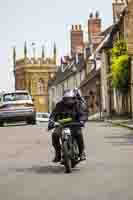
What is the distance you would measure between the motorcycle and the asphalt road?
212mm

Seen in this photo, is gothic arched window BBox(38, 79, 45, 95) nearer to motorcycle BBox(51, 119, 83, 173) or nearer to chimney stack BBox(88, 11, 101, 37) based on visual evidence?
chimney stack BBox(88, 11, 101, 37)

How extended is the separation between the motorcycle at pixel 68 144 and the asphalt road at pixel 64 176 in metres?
0.21

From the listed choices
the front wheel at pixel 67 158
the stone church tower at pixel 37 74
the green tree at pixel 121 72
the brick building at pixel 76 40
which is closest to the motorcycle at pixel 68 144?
the front wheel at pixel 67 158

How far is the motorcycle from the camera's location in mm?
12773

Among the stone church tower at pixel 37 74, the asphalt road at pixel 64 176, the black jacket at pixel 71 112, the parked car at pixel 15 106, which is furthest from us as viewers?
the stone church tower at pixel 37 74

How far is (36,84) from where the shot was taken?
138 metres

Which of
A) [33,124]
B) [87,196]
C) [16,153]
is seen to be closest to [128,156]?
[16,153]

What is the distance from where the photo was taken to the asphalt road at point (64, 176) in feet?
32.5

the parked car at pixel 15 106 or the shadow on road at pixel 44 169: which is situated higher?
the parked car at pixel 15 106

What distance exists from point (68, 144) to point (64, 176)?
0.92m

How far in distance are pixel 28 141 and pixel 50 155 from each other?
18.6 ft

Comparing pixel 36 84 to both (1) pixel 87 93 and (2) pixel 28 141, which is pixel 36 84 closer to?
(1) pixel 87 93

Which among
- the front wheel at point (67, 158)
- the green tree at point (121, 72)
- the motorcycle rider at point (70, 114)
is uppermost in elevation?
the green tree at point (121, 72)

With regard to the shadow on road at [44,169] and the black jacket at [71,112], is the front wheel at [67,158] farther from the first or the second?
the black jacket at [71,112]
